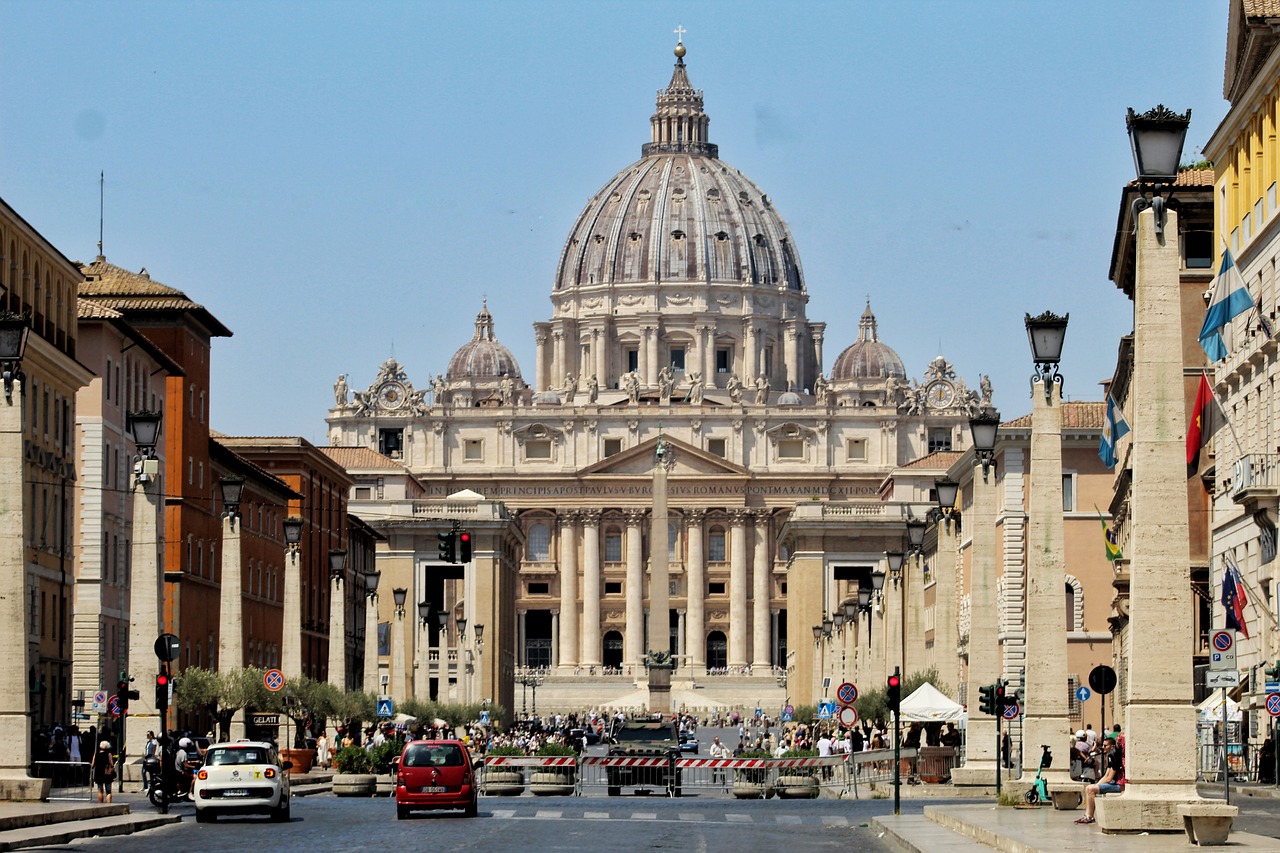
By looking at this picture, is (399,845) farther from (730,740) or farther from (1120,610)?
(730,740)

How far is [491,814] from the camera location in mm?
41500

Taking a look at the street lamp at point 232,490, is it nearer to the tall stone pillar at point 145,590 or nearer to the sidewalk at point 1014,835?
the tall stone pillar at point 145,590

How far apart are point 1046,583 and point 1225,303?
841 centimetres

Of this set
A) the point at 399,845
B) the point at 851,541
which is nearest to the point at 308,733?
the point at 399,845

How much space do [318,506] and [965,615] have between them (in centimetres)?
2801

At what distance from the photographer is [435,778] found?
128 feet

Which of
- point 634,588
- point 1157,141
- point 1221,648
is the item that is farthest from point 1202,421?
point 634,588

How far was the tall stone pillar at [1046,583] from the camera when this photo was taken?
3075cm

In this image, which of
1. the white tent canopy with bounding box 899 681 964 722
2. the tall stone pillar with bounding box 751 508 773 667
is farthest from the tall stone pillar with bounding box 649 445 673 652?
the tall stone pillar with bounding box 751 508 773 667

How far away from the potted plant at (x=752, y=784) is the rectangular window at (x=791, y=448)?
469ft

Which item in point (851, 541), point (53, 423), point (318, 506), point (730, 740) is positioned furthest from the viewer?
point (851, 541)

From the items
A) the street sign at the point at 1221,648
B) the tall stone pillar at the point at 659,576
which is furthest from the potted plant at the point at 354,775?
the tall stone pillar at the point at 659,576

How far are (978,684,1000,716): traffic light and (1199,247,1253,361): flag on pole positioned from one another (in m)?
6.23

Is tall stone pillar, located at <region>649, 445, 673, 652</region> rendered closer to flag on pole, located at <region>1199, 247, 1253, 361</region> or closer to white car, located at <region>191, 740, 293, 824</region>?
flag on pole, located at <region>1199, 247, 1253, 361</region>
